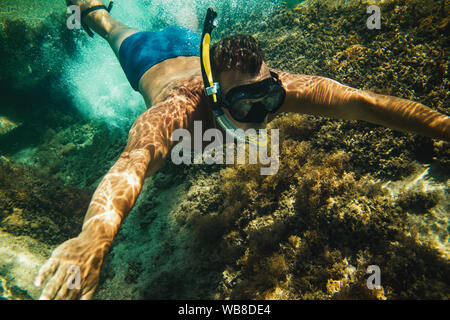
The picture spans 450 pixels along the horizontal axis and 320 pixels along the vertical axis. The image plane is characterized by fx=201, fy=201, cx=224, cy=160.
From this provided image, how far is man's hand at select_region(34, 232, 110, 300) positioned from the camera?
136 cm

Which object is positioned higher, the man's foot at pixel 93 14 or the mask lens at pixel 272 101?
the man's foot at pixel 93 14

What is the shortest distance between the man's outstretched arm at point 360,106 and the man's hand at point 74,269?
9.45 feet

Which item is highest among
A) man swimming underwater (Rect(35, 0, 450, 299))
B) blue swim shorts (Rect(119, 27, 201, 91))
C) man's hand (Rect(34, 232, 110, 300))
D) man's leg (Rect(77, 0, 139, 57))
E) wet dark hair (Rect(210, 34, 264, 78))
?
man's leg (Rect(77, 0, 139, 57))

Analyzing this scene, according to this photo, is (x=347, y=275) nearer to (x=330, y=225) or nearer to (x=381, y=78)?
(x=330, y=225)

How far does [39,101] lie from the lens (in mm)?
9992

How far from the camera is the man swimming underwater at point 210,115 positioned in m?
1.56

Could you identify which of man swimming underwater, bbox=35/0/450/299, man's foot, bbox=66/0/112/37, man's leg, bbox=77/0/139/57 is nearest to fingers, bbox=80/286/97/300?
man swimming underwater, bbox=35/0/450/299

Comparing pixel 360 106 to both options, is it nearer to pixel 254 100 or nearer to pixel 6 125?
pixel 254 100

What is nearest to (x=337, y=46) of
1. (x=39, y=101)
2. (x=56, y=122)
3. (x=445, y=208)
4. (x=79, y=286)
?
(x=445, y=208)

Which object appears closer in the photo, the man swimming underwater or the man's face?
the man swimming underwater

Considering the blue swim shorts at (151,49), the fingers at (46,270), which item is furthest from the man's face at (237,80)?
the blue swim shorts at (151,49)

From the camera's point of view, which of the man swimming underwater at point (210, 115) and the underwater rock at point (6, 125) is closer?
the man swimming underwater at point (210, 115)

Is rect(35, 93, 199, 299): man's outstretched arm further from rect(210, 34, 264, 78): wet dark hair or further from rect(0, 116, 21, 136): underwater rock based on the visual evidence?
rect(0, 116, 21, 136): underwater rock

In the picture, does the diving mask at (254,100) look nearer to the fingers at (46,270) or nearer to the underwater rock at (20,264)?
the fingers at (46,270)
